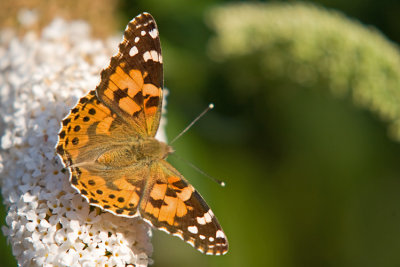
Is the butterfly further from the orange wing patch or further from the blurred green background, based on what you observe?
the blurred green background

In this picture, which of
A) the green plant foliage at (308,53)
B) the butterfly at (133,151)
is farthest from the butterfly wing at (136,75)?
the green plant foliage at (308,53)

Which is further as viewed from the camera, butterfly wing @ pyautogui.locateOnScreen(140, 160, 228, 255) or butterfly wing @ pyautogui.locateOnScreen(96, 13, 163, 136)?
butterfly wing @ pyautogui.locateOnScreen(96, 13, 163, 136)

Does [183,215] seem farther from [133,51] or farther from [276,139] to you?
[276,139]

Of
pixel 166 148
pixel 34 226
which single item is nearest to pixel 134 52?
pixel 166 148

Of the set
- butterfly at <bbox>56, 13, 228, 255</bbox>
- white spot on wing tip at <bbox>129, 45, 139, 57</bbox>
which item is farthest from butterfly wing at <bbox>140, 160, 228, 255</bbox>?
white spot on wing tip at <bbox>129, 45, 139, 57</bbox>

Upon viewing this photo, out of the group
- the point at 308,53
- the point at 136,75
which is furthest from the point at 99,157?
the point at 308,53

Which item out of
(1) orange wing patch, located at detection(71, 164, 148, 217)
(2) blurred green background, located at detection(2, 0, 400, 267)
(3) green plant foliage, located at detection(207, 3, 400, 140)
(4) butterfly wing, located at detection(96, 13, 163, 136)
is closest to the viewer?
(1) orange wing patch, located at detection(71, 164, 148, 217)

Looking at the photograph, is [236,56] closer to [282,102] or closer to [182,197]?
[282,102]
